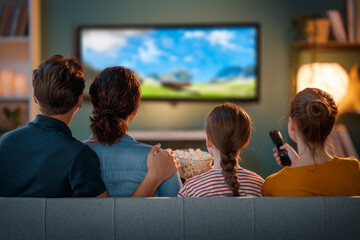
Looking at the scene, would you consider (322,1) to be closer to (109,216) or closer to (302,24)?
(302,24)

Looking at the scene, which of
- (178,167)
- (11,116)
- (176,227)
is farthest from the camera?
(11,116)

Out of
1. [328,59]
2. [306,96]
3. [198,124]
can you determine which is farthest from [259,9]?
[306,96]

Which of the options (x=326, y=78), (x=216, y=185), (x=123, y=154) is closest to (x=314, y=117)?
(x=216, y=185)

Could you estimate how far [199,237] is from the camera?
1.04 meters

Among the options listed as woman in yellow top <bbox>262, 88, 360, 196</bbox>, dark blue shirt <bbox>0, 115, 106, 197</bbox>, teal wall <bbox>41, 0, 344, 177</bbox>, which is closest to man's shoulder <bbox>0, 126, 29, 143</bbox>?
dark blue shirt <bbox>0, 115, 106, 197</bbox>

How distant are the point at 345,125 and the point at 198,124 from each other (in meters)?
1.50

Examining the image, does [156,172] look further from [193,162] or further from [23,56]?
[23,56]

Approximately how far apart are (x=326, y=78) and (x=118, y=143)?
283cm

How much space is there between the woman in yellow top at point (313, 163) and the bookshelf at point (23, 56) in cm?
309

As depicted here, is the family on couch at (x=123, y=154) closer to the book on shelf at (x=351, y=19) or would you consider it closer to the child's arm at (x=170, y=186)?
the child's arm at (x=170, y=186)

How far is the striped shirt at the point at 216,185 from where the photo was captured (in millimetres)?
1260

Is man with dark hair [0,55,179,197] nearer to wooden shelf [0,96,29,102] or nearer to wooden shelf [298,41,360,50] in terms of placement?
wooden shelf [0,96,29,102]

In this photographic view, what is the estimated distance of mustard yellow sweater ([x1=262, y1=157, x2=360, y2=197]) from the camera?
120 centimetres

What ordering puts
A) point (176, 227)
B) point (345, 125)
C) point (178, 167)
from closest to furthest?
point (176, 227)
point (178, 167)
point (345, 125)
